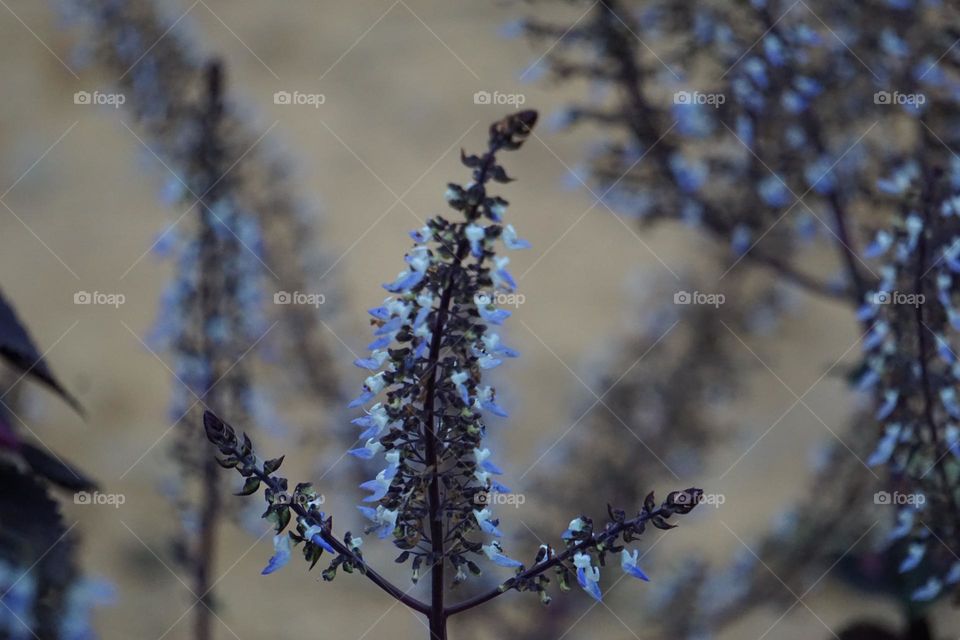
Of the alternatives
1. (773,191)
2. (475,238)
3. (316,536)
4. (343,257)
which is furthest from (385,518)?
(343,257)

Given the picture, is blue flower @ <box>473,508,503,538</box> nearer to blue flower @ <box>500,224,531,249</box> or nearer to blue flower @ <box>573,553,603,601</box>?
blue flower @ <box>573,553,603,601</box>

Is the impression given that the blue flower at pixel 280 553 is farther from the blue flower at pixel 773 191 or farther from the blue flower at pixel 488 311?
the blue flower at pixel 773 191

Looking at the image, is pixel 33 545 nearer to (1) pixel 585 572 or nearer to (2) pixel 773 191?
Answer: (1) pixel 585 572

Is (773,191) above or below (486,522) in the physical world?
above

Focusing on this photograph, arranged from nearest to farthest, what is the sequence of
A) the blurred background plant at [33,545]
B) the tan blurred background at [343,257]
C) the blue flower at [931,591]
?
the blurred background plant at [33,545] → the blue flower at [931,591] → the tan blurred background at [343,257]

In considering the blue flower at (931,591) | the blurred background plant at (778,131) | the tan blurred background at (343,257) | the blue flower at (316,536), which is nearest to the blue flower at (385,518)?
the blue flower at (316,536)

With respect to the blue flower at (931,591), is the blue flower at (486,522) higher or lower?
lower

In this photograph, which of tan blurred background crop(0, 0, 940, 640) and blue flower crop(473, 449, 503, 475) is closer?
blue flower crop(473, 449, 503, 475)

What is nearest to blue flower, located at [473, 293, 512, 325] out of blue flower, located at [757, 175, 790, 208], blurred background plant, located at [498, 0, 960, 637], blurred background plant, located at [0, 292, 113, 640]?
blurred background plant, located at [0, 292, 113, 640]

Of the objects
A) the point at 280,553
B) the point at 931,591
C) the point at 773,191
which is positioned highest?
the point at 773,191
